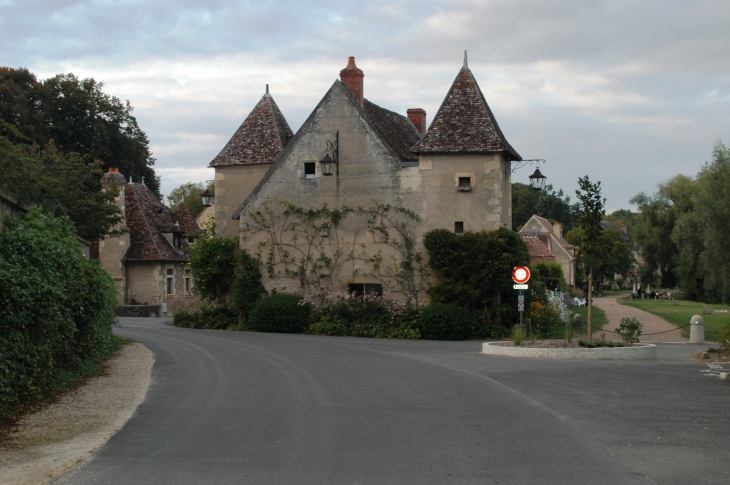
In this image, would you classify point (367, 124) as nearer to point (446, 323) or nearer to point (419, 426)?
point (446, 323)

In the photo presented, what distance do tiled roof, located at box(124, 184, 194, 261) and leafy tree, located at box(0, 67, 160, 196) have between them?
297 cm

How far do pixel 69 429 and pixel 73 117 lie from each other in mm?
43255

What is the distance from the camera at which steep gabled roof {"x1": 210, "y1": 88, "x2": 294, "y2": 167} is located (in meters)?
Answer: 33.9

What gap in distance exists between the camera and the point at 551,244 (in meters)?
78.8

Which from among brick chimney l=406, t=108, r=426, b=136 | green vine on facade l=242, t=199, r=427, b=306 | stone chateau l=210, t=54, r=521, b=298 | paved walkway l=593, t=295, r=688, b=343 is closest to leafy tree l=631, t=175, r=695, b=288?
paved walkway l=593, t=295, r=688, b=343

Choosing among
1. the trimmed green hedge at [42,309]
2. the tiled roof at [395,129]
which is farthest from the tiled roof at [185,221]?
the trimmed green hedge at [42,309]

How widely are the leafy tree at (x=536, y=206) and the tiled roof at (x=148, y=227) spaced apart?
63.0 m

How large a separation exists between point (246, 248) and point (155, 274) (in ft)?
53.5

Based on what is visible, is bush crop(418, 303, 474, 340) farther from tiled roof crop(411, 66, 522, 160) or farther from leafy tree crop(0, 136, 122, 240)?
leafy tree crop(0, 136, 122, 240)

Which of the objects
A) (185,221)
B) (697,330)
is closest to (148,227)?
(185,221)

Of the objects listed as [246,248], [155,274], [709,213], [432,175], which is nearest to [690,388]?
[432,175]

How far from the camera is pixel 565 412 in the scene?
431 inches

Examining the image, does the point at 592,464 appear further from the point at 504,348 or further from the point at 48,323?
the point at 504,348

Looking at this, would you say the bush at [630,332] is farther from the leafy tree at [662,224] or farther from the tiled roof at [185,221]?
the leafy tree at [662,224]
